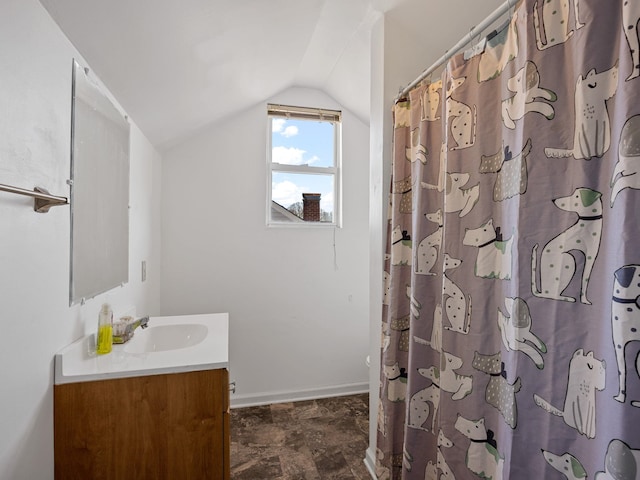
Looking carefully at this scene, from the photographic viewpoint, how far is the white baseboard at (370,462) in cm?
184

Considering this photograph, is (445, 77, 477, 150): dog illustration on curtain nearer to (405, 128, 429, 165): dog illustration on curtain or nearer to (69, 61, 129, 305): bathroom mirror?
(405, 128, 429, 165): dog illustration on curtain

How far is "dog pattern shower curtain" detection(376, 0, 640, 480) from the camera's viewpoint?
0.70m

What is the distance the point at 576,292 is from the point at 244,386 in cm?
243

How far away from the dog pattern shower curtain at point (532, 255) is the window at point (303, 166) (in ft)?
5.03

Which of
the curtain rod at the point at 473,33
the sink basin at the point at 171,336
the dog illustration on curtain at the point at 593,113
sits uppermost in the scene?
the curtain rod at the point at 473,33

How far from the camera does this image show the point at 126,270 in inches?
69.7

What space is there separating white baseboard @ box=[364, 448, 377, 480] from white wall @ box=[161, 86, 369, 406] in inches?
35.0

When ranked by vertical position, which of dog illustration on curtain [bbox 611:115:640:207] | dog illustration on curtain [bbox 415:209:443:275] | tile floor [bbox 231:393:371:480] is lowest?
tile floor [bbox 231:393:371:480]

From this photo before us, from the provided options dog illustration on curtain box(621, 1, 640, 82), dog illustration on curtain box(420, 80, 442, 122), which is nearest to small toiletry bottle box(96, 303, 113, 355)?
dog illustration on curtain box(420, 80, 442, 122)

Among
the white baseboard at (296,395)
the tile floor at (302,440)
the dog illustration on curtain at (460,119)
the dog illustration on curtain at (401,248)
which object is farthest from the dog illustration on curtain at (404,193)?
the white baseboard at (296,395)

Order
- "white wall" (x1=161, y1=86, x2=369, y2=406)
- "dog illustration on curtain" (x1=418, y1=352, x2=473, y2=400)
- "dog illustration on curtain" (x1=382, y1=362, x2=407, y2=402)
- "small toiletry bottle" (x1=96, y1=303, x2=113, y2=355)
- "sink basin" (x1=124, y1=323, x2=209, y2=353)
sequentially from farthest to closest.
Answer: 1. "white wall" (x1=161, y1=86, x2=369, y2=406)
2. "sink basin" (x1=124, y1=323, x2=209, y2=353)
3. "dog illustration on curtain" (x1=382, y1=362, x2=407, y2=402)
4. "small toiletry bottle" (x1=96, y1=303, x2=113, y2=355)
5. "dog illustration on curtain" (x1=418, y1=352, x2=473, y2=400)

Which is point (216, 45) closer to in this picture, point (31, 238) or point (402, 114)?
point (402, 114)

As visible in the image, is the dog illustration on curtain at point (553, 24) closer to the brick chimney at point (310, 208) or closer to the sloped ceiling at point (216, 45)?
the sloped ceiling at point (216, 45)

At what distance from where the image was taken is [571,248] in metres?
0.82
